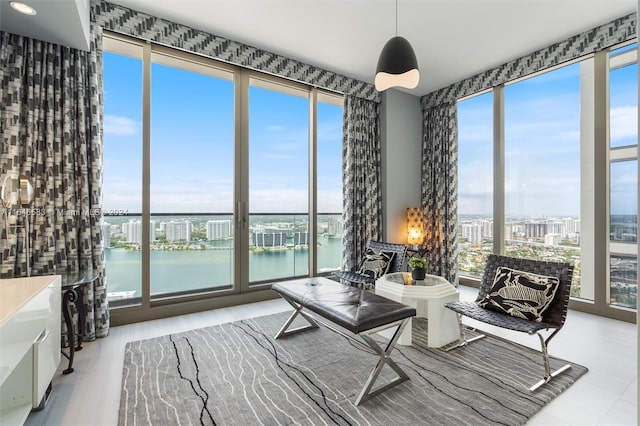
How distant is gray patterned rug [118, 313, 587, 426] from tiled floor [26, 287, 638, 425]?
8 cm

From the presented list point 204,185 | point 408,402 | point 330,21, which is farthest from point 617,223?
point 204,185

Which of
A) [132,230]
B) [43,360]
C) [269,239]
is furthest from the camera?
[269,239]

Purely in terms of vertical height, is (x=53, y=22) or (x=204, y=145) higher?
(x=53, y=22)

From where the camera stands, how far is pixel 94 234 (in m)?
2.71

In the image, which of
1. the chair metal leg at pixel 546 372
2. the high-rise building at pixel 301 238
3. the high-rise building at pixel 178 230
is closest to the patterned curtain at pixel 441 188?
the high-rise building at pixel 301 238

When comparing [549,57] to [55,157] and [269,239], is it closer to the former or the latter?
[269,239]

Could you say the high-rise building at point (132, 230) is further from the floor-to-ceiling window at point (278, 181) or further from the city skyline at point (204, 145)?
the floor-to-ceiling window at point (278, 181)

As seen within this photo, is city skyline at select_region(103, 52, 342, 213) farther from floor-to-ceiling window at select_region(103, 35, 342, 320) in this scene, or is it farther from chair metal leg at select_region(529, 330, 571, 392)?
chair metal leg at select_region(529, 330, 571, 392)

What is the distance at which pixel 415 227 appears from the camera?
4.69 metres

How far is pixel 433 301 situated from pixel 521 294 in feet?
2.22

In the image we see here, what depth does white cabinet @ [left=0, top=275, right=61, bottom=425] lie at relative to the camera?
127 cm

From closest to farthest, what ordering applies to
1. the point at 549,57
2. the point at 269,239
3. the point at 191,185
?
the point at 549,57, the point at 191,185, the point at 269,239

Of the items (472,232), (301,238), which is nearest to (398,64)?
(301,238)

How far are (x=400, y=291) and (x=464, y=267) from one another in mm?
2658
